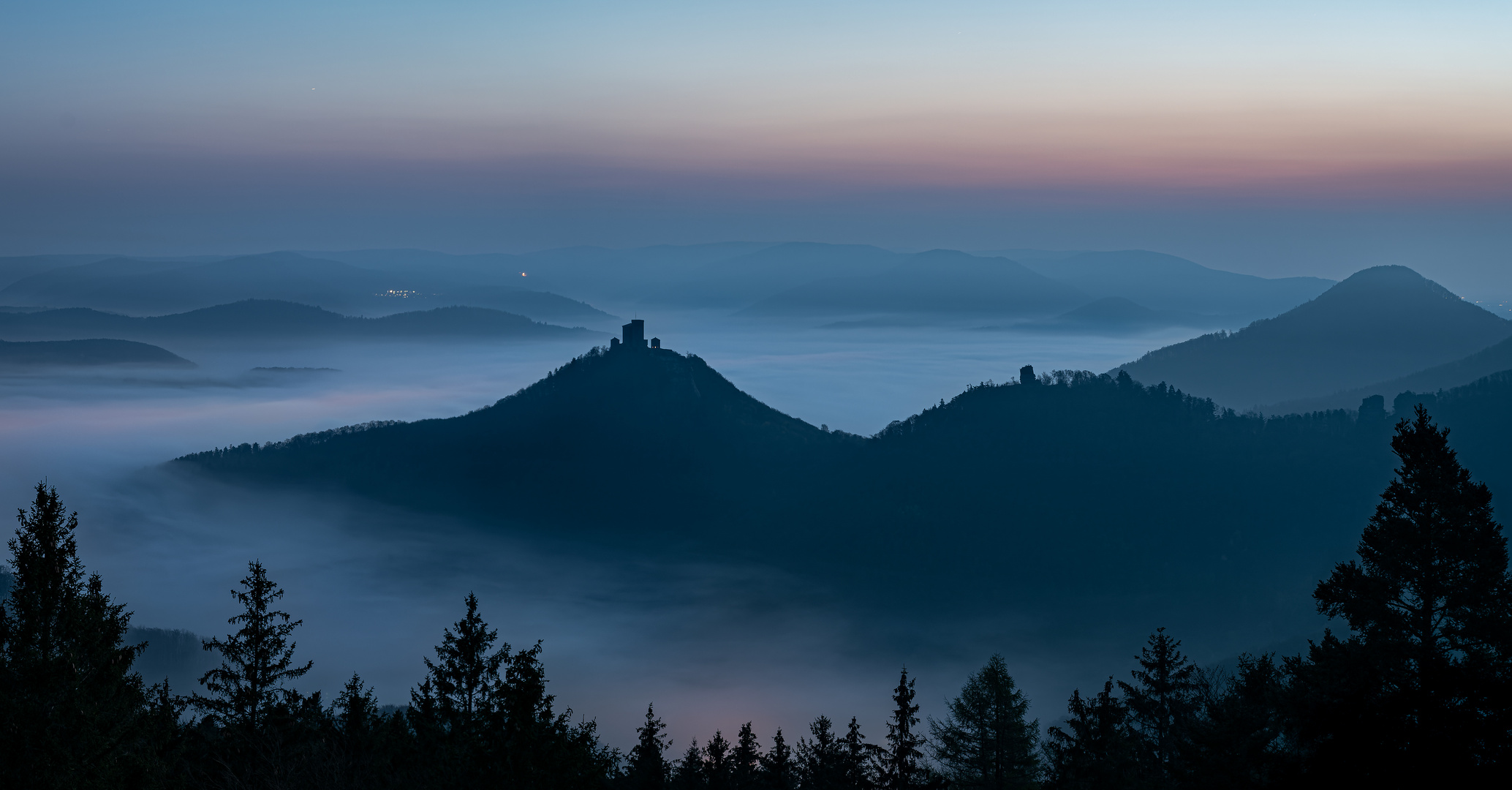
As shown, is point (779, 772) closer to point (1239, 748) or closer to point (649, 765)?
point (649, 765)

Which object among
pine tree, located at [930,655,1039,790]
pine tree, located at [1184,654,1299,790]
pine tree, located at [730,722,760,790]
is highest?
pine tree, located at [1184,654,1299,790]

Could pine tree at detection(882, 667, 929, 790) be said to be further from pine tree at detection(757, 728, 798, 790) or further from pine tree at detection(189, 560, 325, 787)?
pine tree at detection(189, 560, 325, 787)

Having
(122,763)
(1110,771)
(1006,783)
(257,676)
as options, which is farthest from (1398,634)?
(257,676)

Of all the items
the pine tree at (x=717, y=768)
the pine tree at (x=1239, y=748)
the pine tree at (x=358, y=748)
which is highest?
the pine tree at (x=1239, y=748)

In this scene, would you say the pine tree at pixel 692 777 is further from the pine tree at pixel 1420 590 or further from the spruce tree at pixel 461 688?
the pine tree at pixel 1420 590

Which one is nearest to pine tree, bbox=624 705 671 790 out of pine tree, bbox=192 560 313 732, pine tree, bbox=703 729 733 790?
pine tree, bbox=703 729 733 790

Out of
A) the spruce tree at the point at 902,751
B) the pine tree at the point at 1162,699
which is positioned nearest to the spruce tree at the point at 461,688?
the spruce tree at the point at 902,751

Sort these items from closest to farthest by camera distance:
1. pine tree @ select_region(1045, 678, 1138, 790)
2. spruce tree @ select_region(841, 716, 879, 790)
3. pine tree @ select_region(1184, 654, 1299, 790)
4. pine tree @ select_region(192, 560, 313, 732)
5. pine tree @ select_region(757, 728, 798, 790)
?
pine tree @ select_region(1184, 654, 1299, 790), pine tree @ select_region(1045, 678, 1138, 790), pine tree @ select_region(192, 560, 313, 732), spruce tree @ select_region(841, 716, 879, 790), pine tree @ select_region(757, 728, 798, 790)
